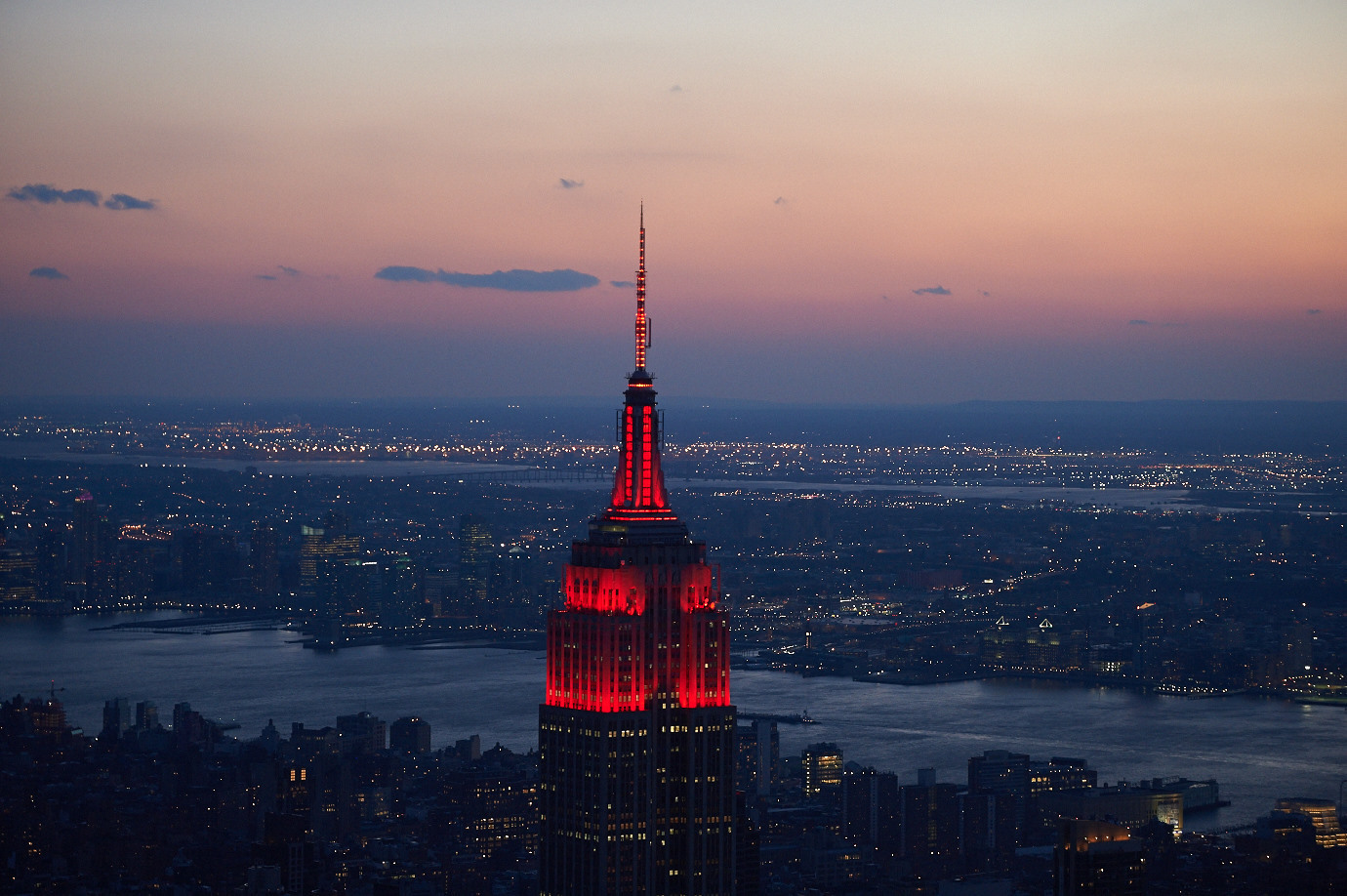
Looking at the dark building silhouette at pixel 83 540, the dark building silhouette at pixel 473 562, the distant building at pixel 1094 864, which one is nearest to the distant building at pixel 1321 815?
the distant building at pixel 1094 864

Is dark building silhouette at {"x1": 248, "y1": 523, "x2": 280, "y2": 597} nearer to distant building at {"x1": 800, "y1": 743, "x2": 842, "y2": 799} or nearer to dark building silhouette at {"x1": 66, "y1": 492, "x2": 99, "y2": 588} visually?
dark building silhouette at {"x1": 66, "y1": 492, "x2": 99, "y2": 588}

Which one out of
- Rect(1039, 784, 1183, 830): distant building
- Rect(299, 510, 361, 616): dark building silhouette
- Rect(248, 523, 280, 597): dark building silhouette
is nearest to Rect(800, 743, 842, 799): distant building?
Rect(1039, 784, 1183, 830): distant building

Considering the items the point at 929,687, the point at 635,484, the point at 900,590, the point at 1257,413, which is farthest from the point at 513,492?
the point at 635,484

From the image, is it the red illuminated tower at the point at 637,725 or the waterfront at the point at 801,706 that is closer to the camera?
the red illuminated tower at the point at 637,725

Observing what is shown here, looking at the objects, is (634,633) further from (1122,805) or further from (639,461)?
(1122,805)

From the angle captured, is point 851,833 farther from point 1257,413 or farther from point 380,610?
point 1257,413

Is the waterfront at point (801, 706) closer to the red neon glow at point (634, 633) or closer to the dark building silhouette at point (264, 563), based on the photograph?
the dark building silhouette at point (264, 563)

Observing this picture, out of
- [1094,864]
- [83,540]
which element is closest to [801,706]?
[83,540]

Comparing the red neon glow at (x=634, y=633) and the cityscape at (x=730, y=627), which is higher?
the red neon glow at (x=634, y=633)
